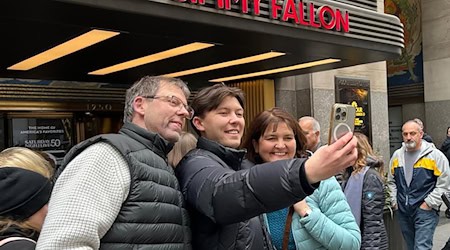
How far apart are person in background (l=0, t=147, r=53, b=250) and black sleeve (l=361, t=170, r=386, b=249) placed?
9.17ft

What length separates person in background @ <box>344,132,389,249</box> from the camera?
3902 millimetres

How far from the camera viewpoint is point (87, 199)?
62.8 inches

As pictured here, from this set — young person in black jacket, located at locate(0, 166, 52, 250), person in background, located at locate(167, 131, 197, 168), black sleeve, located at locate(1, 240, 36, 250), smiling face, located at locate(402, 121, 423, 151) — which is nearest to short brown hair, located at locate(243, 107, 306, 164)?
person in background, located at locate(167, 131, 197, 168)

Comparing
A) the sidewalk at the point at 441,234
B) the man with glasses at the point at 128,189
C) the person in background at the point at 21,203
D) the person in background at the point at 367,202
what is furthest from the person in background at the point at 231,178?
the sidewalk at the point at 441,234

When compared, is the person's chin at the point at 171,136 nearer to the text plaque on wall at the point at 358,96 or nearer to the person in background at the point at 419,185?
the person in background at the point at 419,185

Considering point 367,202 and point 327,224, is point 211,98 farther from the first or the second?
point 367,202

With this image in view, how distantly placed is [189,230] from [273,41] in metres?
4.72

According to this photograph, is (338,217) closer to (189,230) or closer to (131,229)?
(189,230)

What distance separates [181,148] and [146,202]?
0.75 meters

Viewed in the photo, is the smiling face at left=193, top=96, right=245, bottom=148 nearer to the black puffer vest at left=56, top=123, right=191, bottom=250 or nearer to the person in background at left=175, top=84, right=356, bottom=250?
the person in background at left=175, top=84, right=356, bottom=250

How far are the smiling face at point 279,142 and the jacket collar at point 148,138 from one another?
873 mm

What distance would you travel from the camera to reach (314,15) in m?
6.50

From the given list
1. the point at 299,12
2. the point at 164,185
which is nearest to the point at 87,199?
the point at 164,185

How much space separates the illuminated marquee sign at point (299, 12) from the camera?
18.3ft
